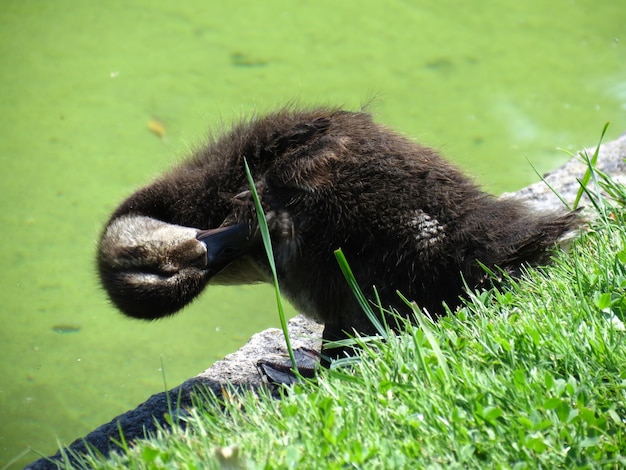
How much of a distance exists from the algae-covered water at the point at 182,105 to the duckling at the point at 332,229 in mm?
747

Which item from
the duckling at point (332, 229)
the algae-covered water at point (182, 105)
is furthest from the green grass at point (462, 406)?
the algae-covered water at point (182, 105)

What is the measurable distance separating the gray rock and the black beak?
0.50 metres

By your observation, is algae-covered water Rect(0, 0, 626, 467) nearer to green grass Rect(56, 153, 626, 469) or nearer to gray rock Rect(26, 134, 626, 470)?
gray rock Rect(26, 134, 626, 470)

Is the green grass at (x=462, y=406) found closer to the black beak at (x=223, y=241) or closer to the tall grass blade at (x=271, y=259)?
the tall grass blade at (x=271, y=259)

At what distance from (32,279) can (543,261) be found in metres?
3.41

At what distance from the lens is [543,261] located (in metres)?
3.39

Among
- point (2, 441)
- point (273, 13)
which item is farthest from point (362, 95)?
point (2, 441)

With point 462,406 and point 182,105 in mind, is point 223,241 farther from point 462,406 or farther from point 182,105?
point 182,105

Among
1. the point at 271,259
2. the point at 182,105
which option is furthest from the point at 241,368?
the point at 182,105

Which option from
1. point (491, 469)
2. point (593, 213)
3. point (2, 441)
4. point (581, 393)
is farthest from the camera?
Result: point (2, 441)

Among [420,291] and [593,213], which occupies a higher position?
[593,213]

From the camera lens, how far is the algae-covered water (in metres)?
4.89

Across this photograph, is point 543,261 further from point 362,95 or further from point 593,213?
point 362,95

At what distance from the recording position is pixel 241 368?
12.3 ft
